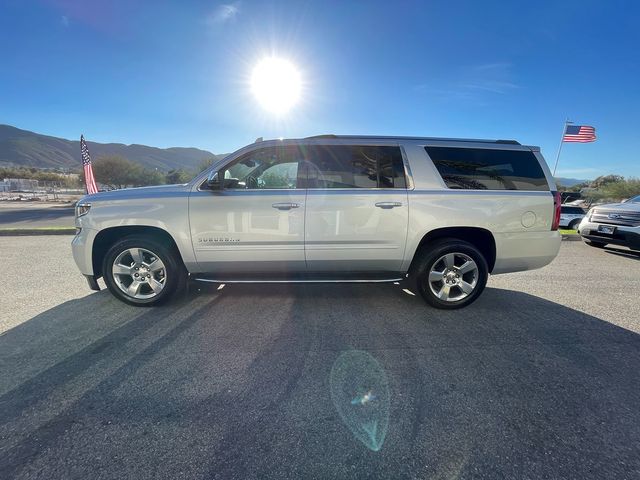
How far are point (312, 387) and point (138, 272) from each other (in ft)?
8.36

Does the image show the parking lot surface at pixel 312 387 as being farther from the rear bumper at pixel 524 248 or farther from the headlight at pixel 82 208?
the headlight at pixel 82 208

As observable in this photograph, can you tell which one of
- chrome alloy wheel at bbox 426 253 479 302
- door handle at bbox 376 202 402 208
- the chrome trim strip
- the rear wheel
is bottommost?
the rear wheel

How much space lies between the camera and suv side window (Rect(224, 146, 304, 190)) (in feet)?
11.6

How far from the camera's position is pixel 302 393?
2207mm

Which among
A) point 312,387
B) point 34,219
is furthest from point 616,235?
point 34,219

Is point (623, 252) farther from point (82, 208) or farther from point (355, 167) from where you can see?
point (82, 208)

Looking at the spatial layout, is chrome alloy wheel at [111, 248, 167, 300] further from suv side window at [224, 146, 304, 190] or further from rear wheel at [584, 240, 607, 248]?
rear wheel at [584, 240, 607, 248]

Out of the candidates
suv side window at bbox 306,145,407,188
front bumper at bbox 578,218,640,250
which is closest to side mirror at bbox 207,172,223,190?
suv side window at bbox 306,145,407,188

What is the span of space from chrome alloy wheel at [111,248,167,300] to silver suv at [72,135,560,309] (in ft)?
0.04

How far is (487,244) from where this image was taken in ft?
12.2

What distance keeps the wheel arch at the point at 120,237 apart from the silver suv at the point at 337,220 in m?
0.01

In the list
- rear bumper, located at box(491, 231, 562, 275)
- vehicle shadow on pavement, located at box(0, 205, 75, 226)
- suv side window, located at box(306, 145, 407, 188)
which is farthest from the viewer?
vehicle shadow on pavement, located at box(0, 205, 75, 226)

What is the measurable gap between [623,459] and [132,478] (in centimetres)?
275

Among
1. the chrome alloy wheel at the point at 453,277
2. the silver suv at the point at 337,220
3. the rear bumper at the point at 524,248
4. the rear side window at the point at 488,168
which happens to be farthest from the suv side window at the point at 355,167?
the rear bumper at the point at 524,248
